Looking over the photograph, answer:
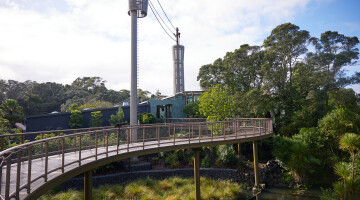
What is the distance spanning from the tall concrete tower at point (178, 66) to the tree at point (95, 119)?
1852cm

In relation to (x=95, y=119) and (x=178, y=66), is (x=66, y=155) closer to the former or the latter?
(x=95, y=119)

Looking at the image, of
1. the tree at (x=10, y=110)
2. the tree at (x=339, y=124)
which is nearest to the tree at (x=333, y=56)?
the tree at (x=339, y=124)

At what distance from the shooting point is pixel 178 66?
40156 millimetres

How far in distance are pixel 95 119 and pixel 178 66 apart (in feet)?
69.9

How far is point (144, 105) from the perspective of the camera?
27531 mm

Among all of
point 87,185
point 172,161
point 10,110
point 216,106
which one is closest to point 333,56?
point 216,106

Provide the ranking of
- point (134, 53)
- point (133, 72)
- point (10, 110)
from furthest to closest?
point (10, 110) < point (134, 53) < point (133, 72)

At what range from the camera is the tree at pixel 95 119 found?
21938mm

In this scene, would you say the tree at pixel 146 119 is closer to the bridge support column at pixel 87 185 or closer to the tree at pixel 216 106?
the tree at pixel 216 106

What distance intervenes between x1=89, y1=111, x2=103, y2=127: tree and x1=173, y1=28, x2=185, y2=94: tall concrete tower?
60.8ft

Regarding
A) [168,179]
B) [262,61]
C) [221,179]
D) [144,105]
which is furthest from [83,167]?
[262,61]

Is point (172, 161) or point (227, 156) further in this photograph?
point (227, 156)

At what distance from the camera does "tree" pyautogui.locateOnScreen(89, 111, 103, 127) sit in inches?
864

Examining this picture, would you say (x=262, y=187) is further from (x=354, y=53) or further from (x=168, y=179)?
(x=354, y=53)
